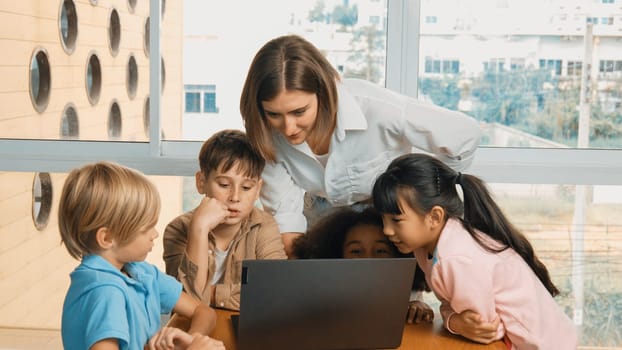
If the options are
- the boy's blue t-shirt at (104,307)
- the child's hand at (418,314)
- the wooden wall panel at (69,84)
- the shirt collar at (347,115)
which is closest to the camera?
the boy's blue t-shirt at (104,307)

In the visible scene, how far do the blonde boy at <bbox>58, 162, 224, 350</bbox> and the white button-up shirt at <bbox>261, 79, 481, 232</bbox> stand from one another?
657 mm

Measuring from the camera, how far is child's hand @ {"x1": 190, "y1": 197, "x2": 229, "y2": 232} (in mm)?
1959

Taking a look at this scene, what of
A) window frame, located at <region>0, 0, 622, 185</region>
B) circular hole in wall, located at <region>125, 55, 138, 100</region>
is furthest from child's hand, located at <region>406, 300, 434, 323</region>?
circular hole in wall, located at <region>125, 55, 138, 100</region>

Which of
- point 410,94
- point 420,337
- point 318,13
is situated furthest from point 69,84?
point 420,337

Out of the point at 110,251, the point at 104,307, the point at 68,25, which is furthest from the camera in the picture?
the point at 68,25

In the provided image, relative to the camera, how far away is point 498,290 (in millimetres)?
1752

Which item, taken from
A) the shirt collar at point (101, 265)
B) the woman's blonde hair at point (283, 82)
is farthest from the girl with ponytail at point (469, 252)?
the shirt collar at point (101, 265)

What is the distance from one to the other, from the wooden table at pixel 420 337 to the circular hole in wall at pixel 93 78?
1.53 metres

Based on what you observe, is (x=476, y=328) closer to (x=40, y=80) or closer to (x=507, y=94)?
(x=507, y=94)

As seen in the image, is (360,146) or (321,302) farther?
(360,146)

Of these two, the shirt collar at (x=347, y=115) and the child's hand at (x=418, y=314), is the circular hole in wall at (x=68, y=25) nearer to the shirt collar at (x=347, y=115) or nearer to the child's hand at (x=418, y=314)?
the shirt collar at (x=347, y=115)

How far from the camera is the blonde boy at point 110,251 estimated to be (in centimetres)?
153

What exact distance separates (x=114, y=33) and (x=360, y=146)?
1.25m

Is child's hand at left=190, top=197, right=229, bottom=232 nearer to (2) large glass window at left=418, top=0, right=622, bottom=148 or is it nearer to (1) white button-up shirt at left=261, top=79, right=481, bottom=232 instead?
(1) white button-up shirt at left=261, top=79, right=481, bottom=232
